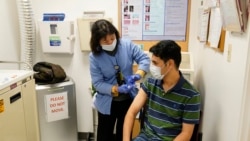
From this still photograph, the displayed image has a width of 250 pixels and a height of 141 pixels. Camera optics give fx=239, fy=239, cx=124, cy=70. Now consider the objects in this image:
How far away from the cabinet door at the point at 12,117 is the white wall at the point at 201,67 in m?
0.73

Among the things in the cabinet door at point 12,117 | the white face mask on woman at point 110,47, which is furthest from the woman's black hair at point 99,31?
the cabinet door at point 12,117

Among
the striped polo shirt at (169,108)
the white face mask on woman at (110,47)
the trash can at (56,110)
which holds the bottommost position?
the trash can at (56,110)

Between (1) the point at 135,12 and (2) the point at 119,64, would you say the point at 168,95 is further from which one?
(1) the point at 135,12

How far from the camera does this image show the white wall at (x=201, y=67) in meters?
1.15

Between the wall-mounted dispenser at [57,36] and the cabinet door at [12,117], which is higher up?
the wall-mounted dispenser at [57,36]

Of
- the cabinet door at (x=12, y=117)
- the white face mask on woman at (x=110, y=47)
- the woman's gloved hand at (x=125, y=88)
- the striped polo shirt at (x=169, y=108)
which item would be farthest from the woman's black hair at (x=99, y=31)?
the cabinet door at (x=12, y=117)

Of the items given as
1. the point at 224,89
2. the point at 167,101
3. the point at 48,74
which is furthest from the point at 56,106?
the point at 224,89

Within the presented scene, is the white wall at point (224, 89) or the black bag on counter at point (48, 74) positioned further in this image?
the black bag on counter at point (48, 74)

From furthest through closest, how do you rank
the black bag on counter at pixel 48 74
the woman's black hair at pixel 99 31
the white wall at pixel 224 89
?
the black bag on counter at pixel 48 74, the woman's black hair at pixel 99 31, the white wall at pixel 224 89

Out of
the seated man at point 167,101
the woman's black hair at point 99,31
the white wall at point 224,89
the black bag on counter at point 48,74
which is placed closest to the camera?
the white wall at point 224,89

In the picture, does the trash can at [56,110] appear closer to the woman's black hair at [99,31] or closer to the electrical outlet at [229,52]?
the woman's black hair at [99,31]

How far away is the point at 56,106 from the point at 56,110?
0.04 meters

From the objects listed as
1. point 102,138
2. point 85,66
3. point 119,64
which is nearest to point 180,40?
point 119,64

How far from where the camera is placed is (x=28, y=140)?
1882mm
